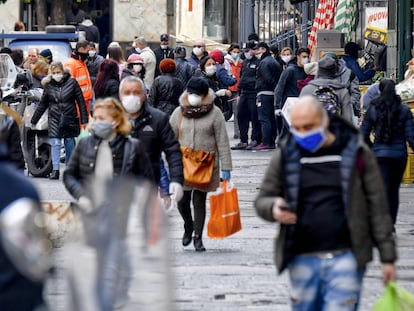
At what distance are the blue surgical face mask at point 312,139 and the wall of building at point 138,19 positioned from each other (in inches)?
1591

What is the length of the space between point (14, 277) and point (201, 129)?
8.30 metres

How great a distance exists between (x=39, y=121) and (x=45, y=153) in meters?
0.66

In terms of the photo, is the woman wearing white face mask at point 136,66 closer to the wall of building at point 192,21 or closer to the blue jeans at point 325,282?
the blue jeans at point 325,282

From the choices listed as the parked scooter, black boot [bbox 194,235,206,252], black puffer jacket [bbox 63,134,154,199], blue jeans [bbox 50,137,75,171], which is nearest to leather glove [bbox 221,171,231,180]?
black boot [bbox 194,235,206,252]

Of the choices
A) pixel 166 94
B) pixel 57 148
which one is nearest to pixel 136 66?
pixel 57 148

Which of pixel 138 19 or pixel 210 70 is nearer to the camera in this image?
pixel 210 70

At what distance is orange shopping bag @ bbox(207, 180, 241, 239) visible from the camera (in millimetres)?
13758

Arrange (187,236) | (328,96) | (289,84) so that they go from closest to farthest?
(187,236) < (328,96) < (289,84)

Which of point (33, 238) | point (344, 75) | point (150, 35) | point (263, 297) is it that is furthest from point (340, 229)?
point (150, 35)

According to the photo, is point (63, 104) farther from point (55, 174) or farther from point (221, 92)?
point (221, 92)

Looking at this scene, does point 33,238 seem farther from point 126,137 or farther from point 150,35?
point 150,35

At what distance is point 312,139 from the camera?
7773 millimetres

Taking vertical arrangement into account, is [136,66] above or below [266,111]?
above

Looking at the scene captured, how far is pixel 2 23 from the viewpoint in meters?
47.8
